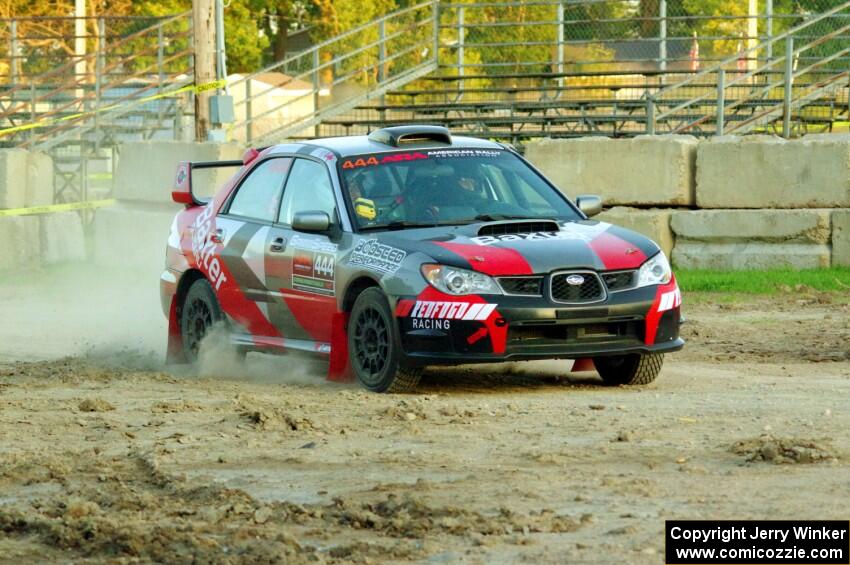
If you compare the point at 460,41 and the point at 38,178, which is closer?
the point at 38,178

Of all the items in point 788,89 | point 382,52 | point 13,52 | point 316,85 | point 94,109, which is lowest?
point 94,109

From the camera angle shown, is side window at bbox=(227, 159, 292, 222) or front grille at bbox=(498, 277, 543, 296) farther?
side window at bbox=(227, 159, 292, 222)

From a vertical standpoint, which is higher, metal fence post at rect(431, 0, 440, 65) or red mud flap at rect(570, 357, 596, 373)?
metal fence post at rect(431, 0, 440, 65)

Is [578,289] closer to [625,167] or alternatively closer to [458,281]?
[458,281]

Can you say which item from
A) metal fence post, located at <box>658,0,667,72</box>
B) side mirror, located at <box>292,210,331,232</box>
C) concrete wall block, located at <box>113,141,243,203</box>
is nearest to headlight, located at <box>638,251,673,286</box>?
side mirror, located at <box>292,210,331,232</box>

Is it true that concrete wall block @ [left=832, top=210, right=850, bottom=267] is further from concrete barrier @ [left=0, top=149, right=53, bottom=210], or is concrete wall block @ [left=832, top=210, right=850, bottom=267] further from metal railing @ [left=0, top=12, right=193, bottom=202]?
metal railing @ [left=0, top=12, right=193, bottom=202]

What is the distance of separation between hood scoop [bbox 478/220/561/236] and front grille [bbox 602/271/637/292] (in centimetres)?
56

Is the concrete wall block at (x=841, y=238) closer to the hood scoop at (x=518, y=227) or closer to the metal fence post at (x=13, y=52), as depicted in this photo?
the hood scoop at (x=518, y=227)

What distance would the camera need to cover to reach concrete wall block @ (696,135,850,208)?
626 inches

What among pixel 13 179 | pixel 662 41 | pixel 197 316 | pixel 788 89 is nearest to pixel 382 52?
pixel 662 41

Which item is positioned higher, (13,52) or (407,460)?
(13,52)

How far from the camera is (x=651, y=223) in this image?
16.4 metres

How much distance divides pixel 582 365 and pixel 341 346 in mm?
1484

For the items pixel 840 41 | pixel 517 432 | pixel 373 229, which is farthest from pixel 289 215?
pixel 840 41
